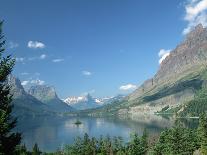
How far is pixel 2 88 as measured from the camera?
2369cm

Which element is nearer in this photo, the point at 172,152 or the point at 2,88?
the point at 2,88

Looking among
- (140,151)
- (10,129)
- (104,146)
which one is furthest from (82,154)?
(10,129)

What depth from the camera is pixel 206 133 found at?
9275 centimetres

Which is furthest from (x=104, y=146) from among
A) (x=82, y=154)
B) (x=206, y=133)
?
(x=206, y=133)

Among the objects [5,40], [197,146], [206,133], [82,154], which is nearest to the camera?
[5,40]

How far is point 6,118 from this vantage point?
22812 millimetres

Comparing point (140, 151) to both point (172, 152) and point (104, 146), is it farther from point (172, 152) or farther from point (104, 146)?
point (104, 146)

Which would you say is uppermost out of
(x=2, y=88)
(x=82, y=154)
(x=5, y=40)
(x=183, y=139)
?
(x=5, y=40)

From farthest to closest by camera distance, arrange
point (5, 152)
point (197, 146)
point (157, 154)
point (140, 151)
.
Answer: point (197, 146), point (157, 154), point (140, 151), point (5, 152)

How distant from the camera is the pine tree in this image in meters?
22.6

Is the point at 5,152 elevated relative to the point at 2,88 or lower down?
lower down

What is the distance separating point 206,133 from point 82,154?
3764 inches

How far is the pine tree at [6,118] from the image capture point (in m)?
22.6

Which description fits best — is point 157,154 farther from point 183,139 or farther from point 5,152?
point 5,152
